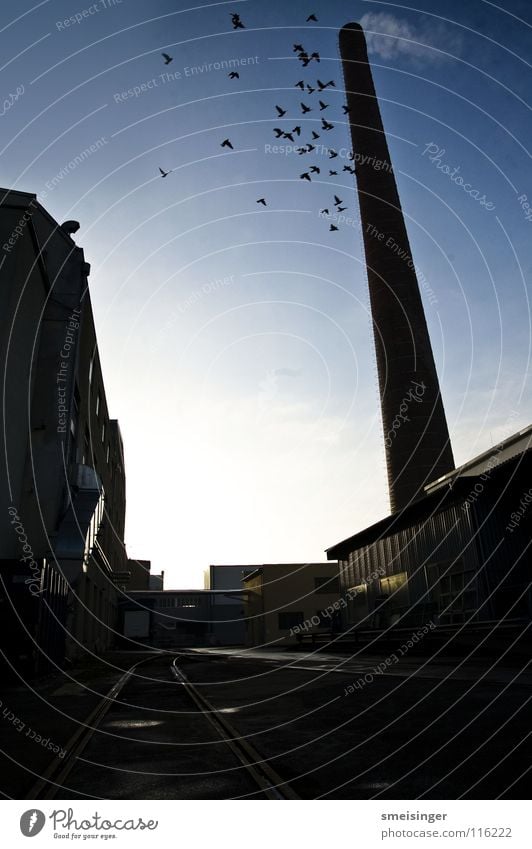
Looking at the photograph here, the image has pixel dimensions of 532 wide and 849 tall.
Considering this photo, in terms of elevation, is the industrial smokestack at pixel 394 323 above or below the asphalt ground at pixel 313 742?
above

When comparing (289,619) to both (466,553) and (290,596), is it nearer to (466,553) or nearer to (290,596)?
(290,596)

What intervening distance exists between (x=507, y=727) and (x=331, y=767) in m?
2.43

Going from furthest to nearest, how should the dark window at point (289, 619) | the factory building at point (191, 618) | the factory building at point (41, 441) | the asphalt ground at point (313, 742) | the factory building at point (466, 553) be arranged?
the factory building at point (191, 618) < the dark window at point (289, 619) < the factory building at point (466, 553) < the factory building at point (41, 441) < the asphalt ground at point (313, 742)

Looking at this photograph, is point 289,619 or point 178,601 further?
point 178,601

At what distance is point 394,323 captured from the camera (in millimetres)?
33875

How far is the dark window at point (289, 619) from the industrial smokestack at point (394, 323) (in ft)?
71.4

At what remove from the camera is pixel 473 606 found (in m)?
19.6

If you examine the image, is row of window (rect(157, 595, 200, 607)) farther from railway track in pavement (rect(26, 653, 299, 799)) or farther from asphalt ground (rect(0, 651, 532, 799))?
railway track in pavement (rect(26, 653, 299, 799))

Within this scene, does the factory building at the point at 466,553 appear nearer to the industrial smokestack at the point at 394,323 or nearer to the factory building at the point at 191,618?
the industrial smokestack at the point at 394,323

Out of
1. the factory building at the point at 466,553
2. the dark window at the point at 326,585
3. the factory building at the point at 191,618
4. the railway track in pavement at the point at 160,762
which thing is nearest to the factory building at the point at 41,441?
the railway track in pavement at the point at 160,762

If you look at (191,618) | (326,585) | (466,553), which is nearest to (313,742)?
(466,553)

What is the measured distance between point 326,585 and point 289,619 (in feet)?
14.8

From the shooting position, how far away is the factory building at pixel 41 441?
555 inches

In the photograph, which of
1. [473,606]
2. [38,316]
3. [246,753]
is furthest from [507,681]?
[38,316]
